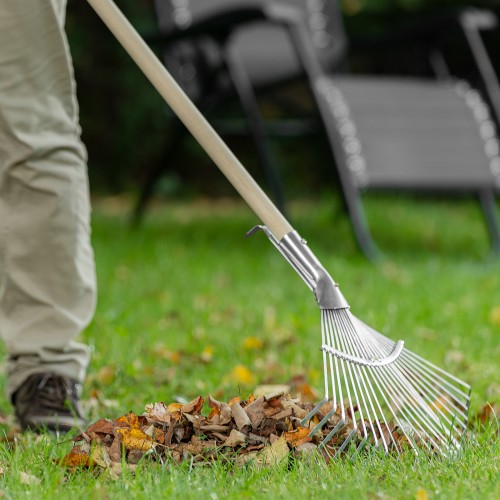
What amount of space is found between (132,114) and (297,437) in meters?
5.06

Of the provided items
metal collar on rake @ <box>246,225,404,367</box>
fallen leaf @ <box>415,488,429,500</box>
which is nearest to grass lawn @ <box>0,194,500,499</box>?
fallen leaf @ <box>415,488,429,500</box>

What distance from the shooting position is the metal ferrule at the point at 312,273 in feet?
5.16

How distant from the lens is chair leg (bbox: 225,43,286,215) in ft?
13.8

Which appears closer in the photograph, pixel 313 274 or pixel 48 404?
pixel 313 274

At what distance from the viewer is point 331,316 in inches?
62.1

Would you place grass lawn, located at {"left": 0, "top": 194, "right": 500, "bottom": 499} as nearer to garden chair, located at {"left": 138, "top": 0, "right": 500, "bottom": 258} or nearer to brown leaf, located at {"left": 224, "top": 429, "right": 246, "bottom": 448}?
brown leaf, located at {"left": 224, "top": 429, "right": 246, "bottom": 448}

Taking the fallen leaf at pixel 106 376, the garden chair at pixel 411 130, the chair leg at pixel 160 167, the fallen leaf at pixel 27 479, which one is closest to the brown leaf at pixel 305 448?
the fallen leaf at pixel 27 479

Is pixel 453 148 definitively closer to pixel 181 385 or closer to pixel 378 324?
pixel 378 324

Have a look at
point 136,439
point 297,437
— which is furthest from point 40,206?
point 297,437

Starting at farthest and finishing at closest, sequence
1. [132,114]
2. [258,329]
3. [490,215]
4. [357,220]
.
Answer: [132,114] → [490,215] → [357,220] → [258,329]

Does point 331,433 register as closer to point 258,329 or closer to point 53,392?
point 53,392

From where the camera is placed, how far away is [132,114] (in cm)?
643

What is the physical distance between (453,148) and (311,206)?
1979 millimetres

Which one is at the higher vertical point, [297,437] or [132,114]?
[132,114]
